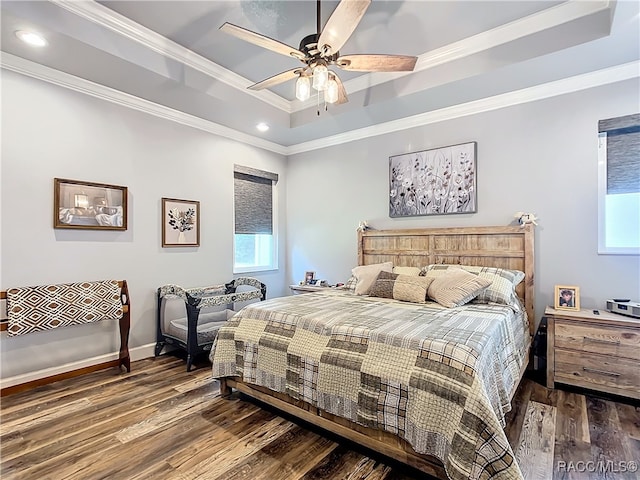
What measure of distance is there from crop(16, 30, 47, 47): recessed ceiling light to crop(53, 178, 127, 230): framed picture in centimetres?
106

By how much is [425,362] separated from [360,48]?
2703mm

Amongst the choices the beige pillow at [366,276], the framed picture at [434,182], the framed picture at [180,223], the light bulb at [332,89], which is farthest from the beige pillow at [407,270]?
the framed picture at [180,223]

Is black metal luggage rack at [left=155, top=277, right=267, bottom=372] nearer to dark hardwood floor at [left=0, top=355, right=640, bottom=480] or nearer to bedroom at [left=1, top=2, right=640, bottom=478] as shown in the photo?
bedroom at [left=1, top=2, right=640, bottom=478]

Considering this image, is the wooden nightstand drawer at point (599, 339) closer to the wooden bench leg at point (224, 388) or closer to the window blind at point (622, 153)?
the window blind at point (622, 153)

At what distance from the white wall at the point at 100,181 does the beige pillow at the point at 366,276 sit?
1.85 m

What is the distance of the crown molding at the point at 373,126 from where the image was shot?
277 cm

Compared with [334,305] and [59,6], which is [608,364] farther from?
[59,6]

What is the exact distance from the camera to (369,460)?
185cm

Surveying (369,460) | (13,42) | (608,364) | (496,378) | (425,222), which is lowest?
(369,460)

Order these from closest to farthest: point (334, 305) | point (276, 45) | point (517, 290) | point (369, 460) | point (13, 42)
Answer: point (369, 460) → point (276, 45) → point (13, 42) → point (334, 305) → point (517, 290)

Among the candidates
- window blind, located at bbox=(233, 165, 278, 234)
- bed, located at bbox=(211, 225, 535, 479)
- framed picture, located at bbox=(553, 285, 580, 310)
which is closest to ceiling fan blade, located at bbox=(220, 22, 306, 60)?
bed, located at bbox=(211, 225, 535, 479)

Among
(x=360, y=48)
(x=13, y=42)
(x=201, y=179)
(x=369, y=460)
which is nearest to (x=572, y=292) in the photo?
(x=369, y=460)

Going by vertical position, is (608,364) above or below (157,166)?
below

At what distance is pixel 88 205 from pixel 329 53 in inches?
103
